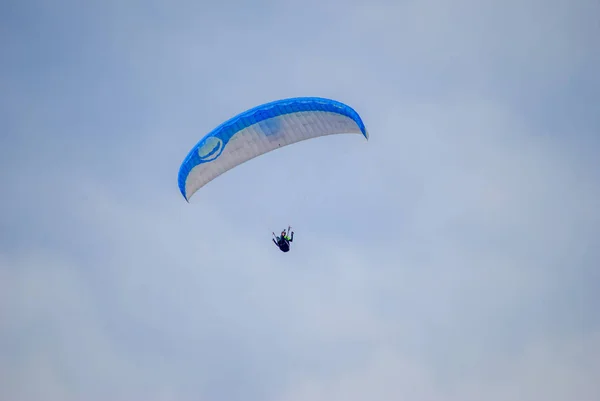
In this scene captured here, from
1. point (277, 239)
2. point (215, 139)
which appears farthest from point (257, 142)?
point (277, 239)

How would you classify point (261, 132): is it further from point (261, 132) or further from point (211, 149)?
point (211, 149)

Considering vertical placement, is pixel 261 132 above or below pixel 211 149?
above

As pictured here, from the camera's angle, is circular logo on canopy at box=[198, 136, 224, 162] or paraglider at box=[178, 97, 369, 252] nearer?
paraglider at box=[178, 97, 369, 252]

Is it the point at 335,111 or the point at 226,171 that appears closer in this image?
the point at 335,111

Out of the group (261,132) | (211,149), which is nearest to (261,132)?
(261,132)

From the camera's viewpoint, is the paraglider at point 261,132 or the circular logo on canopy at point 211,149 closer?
the paraglider at point 261,132

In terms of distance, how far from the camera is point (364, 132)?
42.6 metres

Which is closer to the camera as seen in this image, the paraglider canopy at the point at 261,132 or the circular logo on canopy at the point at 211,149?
the paraglider canopy at the point at 261,132

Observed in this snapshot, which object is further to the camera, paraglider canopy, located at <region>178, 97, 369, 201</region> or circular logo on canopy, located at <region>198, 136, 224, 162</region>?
circular logo on canopy, located at <region>198, 136, 224, 162</region>

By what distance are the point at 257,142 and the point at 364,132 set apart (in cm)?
560

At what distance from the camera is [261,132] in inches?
1748

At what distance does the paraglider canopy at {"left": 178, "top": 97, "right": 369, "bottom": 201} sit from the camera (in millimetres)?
43031

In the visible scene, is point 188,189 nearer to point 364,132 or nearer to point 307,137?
point 307,137

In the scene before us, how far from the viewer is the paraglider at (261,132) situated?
43031mm
